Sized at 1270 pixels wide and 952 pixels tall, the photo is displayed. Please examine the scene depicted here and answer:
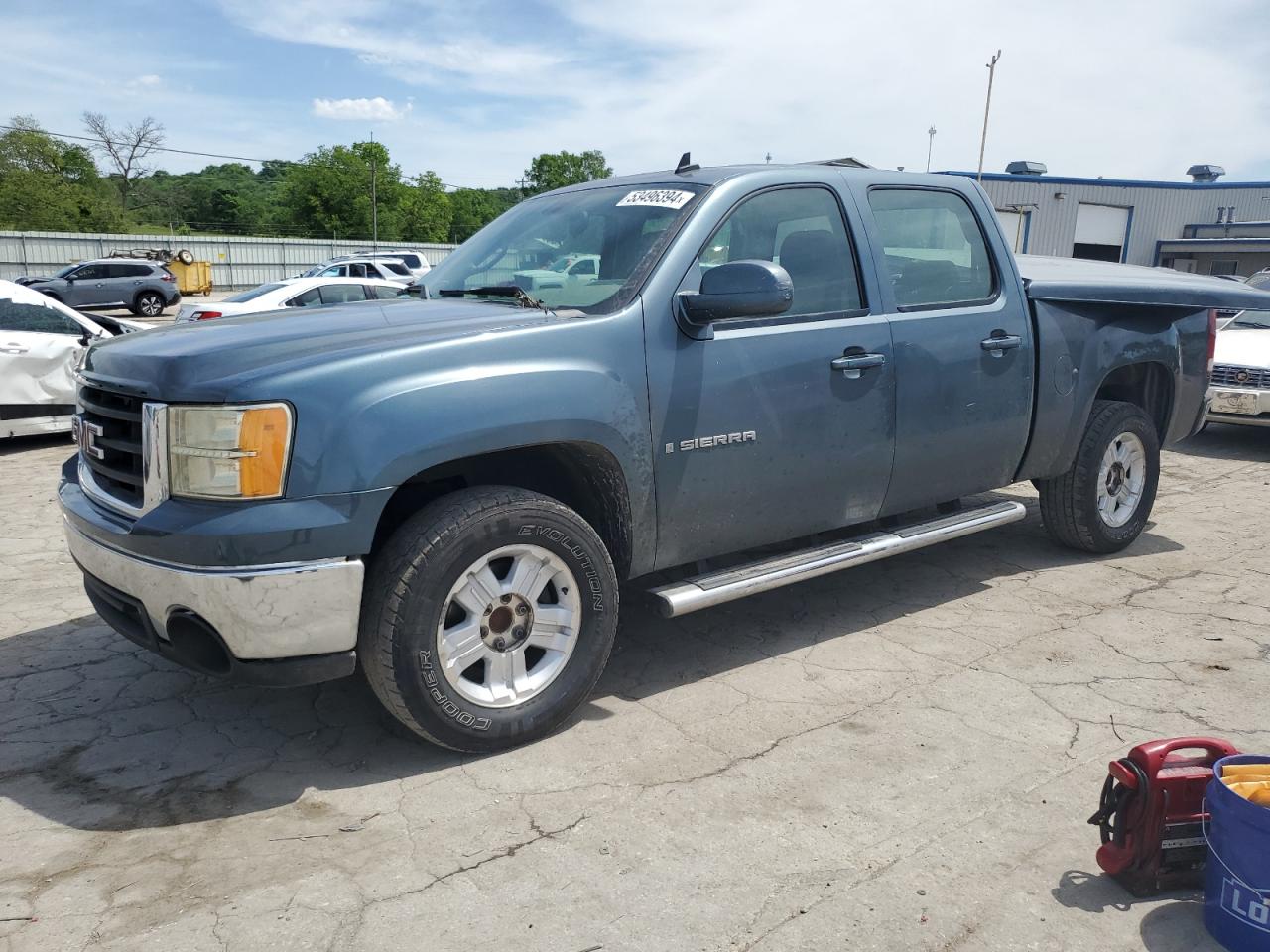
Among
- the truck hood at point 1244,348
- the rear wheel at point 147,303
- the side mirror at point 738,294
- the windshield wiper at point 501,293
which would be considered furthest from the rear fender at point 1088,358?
the rear wheel at point 147,303

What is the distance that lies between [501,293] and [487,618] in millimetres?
1326

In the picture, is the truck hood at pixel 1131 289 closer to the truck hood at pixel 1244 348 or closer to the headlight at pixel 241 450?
the headlight at pixel 241 450

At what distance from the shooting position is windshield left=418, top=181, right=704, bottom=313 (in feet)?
12.5

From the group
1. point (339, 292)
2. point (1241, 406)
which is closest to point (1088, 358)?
point (1241, 406)

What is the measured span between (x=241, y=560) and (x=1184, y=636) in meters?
3.98

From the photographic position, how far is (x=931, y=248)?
468 centimetres

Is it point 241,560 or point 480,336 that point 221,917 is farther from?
point 480,336

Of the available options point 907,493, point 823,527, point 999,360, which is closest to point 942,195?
point 999,360

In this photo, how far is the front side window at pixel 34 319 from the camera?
9.01m

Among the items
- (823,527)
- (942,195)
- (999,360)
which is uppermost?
(942,195)

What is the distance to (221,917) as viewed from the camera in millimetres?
2562

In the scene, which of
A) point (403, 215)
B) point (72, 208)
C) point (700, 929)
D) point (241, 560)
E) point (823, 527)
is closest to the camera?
point (700, 929)

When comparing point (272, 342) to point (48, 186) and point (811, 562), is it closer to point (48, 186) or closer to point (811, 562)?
point (811, 562)

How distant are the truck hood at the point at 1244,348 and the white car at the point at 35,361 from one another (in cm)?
1046
